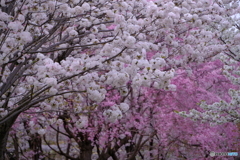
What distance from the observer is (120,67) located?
5340 mm

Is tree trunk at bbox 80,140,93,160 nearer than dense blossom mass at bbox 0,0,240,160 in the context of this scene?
No

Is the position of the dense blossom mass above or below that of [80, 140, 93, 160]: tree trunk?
above

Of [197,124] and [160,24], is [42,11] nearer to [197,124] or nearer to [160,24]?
[160,24]

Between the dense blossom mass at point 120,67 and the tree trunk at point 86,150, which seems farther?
the tree trunk at point 86,150

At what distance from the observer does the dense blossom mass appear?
200 inches

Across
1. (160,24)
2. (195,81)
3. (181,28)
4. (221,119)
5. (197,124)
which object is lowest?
(197,124)

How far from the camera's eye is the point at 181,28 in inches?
286

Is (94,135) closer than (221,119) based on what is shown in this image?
No

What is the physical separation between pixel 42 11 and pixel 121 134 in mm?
6344

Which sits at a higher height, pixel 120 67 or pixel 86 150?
pixel 120 67

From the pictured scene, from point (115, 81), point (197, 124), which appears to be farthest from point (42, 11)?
point (197, 124)

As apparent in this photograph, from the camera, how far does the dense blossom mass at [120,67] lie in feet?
16.7

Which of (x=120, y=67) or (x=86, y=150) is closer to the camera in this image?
(x=120, y=67)

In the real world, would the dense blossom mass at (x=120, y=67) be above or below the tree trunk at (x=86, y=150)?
above
